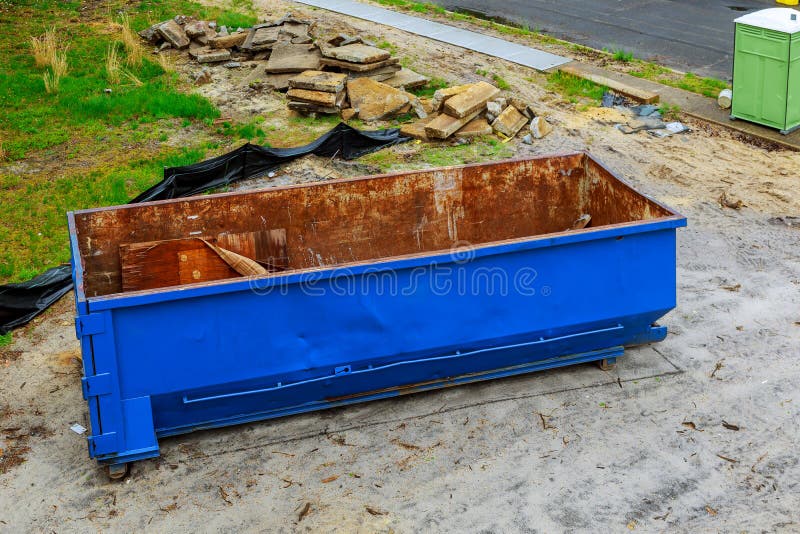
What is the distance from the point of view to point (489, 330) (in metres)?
7.25

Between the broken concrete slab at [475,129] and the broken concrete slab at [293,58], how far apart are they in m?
3.28

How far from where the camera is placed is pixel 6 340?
8680mm

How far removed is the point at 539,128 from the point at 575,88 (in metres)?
2.01

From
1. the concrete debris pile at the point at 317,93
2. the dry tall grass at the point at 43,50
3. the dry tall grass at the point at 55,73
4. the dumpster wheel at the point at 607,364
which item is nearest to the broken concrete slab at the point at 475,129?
the concrete debris pile at the point at 317,93

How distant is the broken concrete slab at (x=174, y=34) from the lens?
1731 centimetres

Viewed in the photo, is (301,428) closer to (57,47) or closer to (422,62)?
(422,62)

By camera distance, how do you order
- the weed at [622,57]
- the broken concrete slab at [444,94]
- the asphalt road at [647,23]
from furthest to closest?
1. the asphalt road at [647,23]
2. the weed at [622,57]
3. the broken concrete slab at [444,94]

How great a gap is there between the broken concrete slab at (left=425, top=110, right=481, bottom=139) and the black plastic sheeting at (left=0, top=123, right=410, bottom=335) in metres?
0.42

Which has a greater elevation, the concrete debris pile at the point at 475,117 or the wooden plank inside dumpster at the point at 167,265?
the concrete debris pile at the point at 475,117

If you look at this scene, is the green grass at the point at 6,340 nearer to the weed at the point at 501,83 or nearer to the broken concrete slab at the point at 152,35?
the weed at the point at 501,83

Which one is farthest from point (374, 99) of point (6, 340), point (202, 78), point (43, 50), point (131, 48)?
point (6, 340)

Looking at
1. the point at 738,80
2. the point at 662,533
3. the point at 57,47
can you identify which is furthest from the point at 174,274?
the point at 57,47

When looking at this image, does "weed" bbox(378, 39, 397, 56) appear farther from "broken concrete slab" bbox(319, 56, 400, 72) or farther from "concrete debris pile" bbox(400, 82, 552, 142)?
"concrete debris pile" bbox(400, 82, 552, 142)

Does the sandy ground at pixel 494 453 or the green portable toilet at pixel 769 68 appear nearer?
the sandy ground at pixel 494 453
